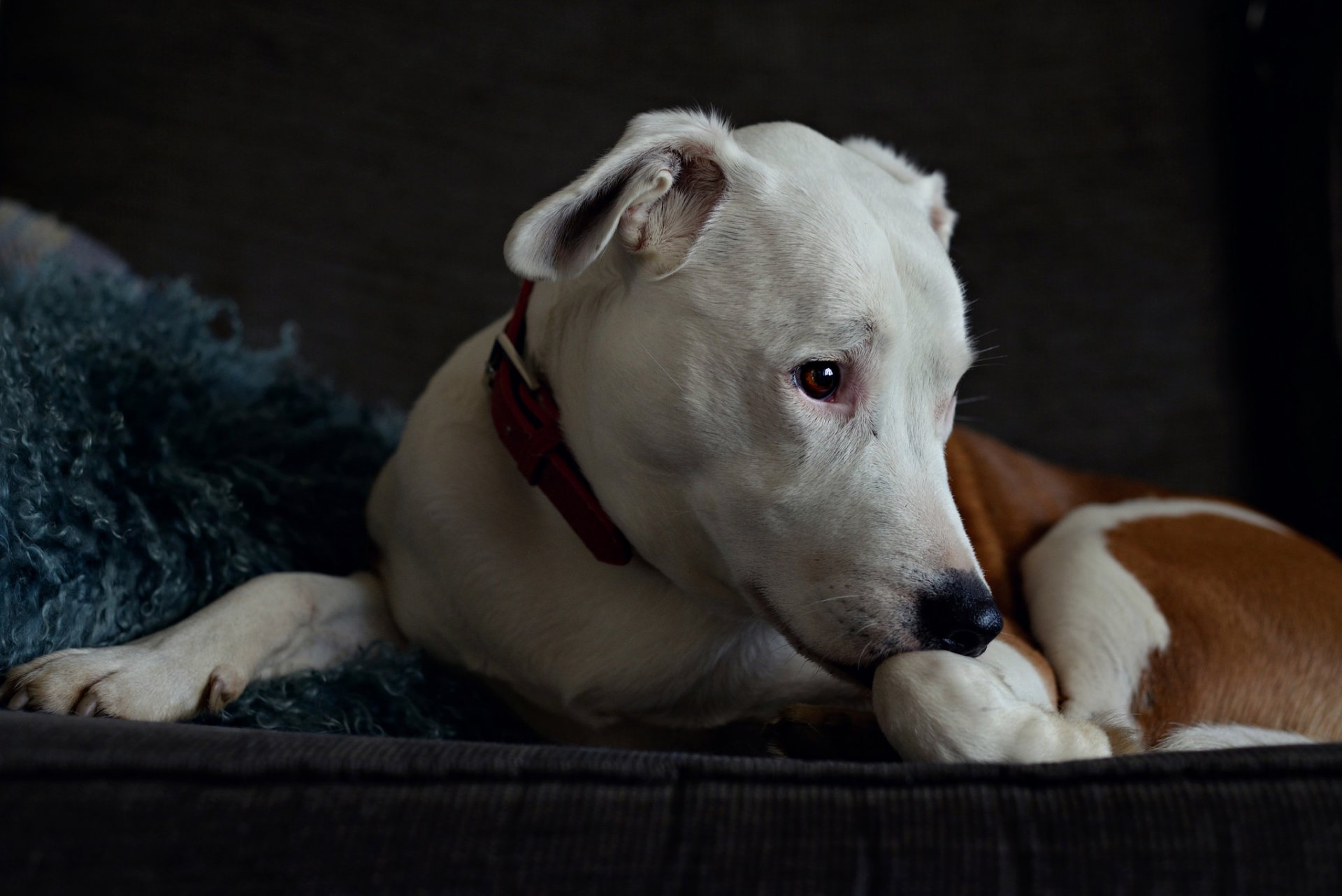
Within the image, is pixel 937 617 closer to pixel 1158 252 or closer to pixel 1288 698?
pixel 1288 698

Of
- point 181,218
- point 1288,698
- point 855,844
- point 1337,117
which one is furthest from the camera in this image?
point 181,218

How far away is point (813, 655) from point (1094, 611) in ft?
1.62

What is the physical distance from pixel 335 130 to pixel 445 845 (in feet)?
5.67

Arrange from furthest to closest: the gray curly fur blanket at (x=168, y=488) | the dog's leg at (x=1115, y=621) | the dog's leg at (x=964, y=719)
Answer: the dog's leg at (x=1115, y=621) < the gray curly fur blanket at (x=168, y=488) < the dog's leg at (x=964, y=719)

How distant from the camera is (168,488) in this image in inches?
45.2

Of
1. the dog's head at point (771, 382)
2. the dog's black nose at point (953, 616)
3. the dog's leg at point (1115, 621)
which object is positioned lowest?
the dog's leg at point (1115, 621)

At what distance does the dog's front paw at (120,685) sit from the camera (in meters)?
0.86

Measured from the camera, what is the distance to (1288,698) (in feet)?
3.64

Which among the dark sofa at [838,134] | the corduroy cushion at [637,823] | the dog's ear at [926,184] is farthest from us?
the dark sofa at [838,134]

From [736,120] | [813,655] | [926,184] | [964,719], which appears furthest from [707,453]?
[736,120]

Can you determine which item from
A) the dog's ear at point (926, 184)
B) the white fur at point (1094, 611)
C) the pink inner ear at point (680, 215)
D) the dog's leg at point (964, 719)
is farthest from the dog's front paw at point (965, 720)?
the dog's ear at point (926, 184)

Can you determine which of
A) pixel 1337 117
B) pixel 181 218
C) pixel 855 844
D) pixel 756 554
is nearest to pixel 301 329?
pixel 181 218

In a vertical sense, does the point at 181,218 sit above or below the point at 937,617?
above

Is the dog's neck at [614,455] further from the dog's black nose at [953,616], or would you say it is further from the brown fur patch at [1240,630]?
the brown fur patch at [1240,630]
